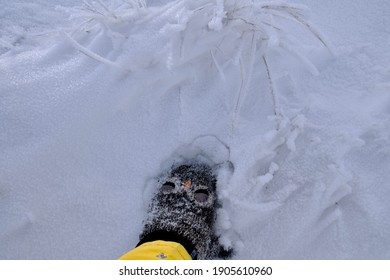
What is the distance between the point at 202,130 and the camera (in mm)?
1331

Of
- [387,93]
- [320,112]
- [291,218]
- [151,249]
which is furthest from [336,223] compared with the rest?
[151,249]

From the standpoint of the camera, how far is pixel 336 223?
4.05ft

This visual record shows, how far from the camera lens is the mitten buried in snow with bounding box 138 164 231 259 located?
47.4 inches

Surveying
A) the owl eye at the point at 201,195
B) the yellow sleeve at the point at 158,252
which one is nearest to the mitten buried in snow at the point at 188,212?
the owl eye at the point at 201,195

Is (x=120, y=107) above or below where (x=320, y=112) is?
above

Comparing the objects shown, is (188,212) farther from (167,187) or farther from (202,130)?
(202,130)

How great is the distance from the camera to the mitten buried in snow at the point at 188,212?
1204mm

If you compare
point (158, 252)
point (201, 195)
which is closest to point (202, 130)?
point (201, 195)

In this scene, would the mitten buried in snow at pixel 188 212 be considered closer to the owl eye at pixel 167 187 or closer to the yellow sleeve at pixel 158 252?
the owl eye at pixel 167 187

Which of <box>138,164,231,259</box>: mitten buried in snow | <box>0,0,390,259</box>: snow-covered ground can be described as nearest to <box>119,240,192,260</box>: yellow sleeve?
<box>138,164,231,259</box>: mitten buried in snow

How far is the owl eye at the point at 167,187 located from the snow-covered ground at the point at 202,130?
2.1 inches

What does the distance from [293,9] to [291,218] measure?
28.2 inches
